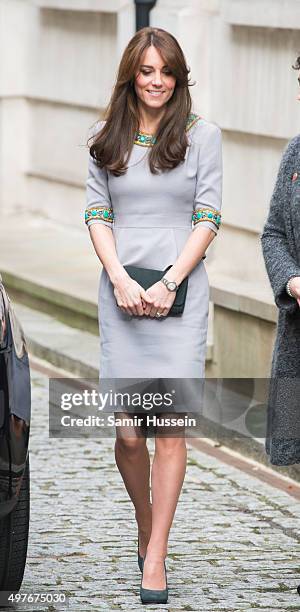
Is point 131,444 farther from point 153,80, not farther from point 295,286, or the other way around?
point 153,80

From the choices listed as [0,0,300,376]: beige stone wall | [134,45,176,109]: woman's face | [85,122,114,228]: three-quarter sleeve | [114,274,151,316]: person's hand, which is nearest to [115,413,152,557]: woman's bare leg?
[114,274,151,316]: person's hand

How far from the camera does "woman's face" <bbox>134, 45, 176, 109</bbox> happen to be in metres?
5.62

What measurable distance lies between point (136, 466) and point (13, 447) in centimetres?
80

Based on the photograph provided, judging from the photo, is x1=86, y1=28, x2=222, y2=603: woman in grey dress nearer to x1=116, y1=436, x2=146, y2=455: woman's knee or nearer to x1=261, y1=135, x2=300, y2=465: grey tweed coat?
x1=116, y1=436, x2=146, y2=455: woman's knee

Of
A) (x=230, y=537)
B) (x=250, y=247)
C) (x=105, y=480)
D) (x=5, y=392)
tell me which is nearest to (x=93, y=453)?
(x=105, y=480)

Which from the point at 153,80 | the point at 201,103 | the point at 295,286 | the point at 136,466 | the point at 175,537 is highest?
the point at 153,80

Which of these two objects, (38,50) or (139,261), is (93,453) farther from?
(38,50)

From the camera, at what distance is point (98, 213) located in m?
5.75

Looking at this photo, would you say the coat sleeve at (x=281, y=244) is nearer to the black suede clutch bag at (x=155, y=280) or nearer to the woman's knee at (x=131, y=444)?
the black suede clutch bag at (x=155, y=280)

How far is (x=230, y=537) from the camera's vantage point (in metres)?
A: 6.65

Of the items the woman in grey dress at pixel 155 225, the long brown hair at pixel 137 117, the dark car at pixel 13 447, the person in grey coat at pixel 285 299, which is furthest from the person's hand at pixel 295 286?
the dark car at pixel 13 447

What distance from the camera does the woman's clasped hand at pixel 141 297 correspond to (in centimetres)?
561

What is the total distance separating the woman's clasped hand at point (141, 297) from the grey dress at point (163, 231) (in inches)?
2.2

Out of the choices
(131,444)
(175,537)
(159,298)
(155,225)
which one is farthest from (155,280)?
(175,537)
